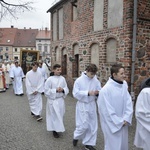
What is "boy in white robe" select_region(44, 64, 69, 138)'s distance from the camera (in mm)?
5793

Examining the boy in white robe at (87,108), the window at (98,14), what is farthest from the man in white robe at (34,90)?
the window at (98,14)

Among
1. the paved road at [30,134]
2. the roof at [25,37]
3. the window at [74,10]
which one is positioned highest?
the roof at [25,37]

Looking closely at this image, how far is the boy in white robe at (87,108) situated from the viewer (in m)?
4.91

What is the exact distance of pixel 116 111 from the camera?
12.7 feet

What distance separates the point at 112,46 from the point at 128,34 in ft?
3.75

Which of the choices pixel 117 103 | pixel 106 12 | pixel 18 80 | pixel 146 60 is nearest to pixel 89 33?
pixel 106 12

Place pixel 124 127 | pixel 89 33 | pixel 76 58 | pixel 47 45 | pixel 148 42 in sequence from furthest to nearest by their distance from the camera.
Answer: pixel 47 45 → pixel 76 58 → pixel 89 33 → pixel 148 42 → pixel 124 127

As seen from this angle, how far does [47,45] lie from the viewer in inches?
2702

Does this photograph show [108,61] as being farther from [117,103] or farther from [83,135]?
[117,103]

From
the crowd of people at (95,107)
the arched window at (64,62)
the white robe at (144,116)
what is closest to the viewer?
the white robe at (144,116)

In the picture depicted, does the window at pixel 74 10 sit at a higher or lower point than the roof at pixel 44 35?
lower

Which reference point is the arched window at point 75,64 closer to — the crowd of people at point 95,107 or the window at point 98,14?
the window at point 98,14

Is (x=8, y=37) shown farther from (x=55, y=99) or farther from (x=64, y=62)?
(x=55, y=99)

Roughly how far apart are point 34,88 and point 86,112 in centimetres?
342
